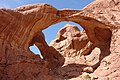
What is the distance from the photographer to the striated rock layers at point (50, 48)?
55.9 feet

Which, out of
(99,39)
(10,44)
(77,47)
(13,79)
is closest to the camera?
(13,79)

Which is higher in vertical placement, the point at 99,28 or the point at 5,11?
the point at 5,11

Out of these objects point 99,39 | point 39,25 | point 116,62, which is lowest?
point 116,62

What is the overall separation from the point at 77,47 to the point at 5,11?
12429mm

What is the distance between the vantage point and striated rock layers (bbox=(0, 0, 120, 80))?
1703 cm

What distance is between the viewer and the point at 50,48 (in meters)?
26.7

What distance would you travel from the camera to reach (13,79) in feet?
53.7

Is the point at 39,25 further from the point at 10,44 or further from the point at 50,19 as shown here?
the point at 10,44

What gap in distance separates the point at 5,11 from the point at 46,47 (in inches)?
359

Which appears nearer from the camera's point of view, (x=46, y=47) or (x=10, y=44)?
(x=10, y=44)

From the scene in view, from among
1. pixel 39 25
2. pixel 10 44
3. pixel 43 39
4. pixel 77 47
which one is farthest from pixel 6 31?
pixel 77 47

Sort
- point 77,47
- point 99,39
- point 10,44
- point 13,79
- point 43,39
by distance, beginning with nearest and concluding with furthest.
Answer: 1. point 13,79
2. point 10,44
3. point 99,39
4. point 43,39
5. point 77,47

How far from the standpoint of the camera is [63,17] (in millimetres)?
21281

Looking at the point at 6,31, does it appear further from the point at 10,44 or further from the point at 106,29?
the point at 106,29
